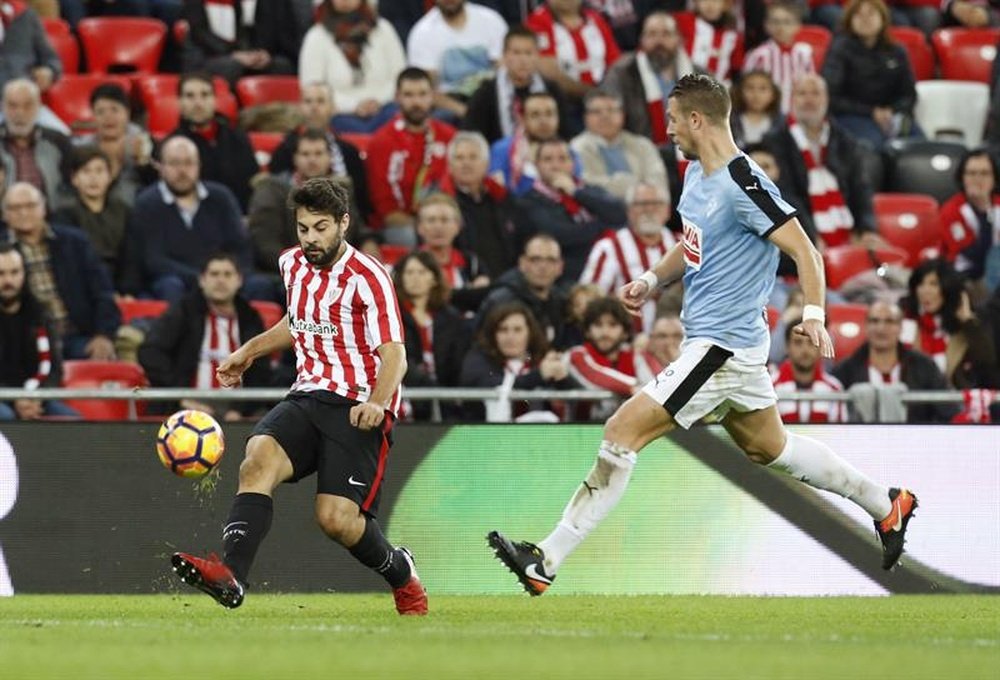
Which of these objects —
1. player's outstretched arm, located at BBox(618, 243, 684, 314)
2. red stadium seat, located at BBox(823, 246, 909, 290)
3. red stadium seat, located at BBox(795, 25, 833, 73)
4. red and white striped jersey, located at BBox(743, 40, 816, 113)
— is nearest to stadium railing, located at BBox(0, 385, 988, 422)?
player's outstretched arm, located at BBox(618, 243, 684, 314)

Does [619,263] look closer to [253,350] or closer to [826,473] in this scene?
[826,473]

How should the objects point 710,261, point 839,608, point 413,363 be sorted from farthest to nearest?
point 413,363, point 839,608, point 710,261

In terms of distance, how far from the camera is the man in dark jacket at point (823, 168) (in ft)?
51.9

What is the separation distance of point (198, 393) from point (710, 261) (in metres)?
3.48

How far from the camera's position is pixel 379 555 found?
8930 mm

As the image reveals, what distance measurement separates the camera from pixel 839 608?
32.8 ft

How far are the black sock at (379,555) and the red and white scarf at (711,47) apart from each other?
29.5 feet

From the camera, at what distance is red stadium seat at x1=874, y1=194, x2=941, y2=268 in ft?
54.4

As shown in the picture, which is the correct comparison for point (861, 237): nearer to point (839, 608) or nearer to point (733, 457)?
point (733, 457)

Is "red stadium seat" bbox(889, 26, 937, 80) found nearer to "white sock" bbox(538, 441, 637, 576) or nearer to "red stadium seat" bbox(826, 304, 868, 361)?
"red stadium seat" bbox(826, 304, 868, 361)

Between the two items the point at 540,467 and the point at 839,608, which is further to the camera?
the point at 540,467

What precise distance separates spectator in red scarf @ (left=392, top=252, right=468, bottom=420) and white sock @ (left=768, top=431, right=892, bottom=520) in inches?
161

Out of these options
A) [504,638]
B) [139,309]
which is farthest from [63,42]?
[504,638]

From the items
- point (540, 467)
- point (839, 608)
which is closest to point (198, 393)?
point (540, 467)
